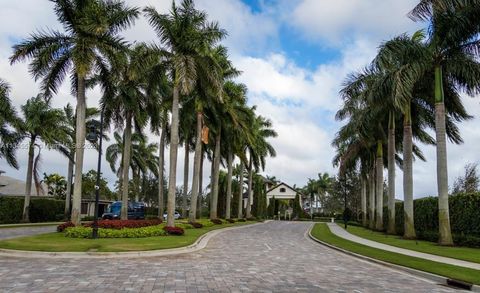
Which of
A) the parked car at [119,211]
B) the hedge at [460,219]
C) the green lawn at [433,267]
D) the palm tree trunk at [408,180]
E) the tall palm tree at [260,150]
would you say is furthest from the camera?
the tall palm tree at [260,150]

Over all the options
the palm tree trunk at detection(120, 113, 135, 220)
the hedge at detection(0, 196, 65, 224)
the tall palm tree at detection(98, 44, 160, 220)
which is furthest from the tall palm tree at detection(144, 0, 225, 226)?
the hedge at detection(0, 196, 65, 224)

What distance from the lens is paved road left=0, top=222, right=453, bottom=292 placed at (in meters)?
9.43

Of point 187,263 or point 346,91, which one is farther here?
point 346,91

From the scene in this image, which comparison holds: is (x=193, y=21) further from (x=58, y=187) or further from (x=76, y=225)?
(x=58, y=187)

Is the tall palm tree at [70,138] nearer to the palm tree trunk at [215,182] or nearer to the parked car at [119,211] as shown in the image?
the parked car at [119,211]

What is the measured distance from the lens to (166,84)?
3294 centimetres

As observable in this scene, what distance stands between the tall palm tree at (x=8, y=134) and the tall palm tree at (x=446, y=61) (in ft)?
94.0

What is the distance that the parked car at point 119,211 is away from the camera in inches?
1832

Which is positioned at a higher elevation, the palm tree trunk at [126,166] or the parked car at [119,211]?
the palm tree trunk at [126,166]

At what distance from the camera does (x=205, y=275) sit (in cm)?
1117

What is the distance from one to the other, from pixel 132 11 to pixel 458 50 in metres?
18.4

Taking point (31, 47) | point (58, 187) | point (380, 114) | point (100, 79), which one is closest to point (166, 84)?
point (100, 79)

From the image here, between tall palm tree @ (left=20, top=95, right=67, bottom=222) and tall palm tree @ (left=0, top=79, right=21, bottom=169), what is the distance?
1.19 metres

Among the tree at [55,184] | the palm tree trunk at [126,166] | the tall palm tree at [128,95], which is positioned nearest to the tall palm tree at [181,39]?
the tall palm tree at [128,95]
